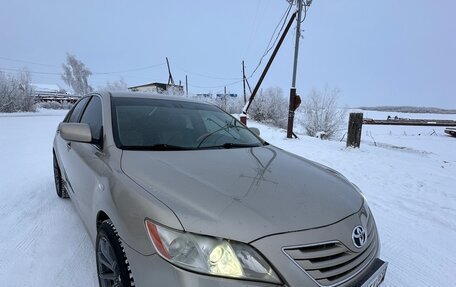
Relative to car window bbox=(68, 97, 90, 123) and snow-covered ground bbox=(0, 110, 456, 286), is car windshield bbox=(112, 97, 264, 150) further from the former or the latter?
snow-covered ground bbox=(0, 110, 456, 286)

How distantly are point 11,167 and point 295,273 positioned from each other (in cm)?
607

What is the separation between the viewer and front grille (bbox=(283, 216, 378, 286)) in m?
1.26

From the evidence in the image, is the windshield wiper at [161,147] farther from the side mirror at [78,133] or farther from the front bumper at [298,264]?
the front bumper at [298,264]

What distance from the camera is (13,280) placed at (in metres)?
2.11

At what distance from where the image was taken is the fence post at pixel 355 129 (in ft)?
27.1

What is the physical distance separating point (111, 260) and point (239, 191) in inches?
32.9

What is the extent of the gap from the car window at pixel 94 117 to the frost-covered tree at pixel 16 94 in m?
28.6

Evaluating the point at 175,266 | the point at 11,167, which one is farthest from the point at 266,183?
the point at 11,167

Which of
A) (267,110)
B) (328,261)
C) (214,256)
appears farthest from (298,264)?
(267,110)

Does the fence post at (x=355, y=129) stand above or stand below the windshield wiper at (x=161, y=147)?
below

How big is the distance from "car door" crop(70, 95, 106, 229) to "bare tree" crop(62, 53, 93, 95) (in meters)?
69.1

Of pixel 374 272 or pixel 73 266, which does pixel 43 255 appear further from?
pixel 374 272

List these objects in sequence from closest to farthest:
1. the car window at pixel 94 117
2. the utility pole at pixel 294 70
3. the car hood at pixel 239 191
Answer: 1. the car hood at pixel 239 191
2. the car window at pixel 94 117
3. the utility pole at pixel 294 70

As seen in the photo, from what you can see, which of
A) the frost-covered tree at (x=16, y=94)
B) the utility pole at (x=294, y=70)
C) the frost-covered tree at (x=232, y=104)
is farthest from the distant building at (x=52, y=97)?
the utility pole at (x=294, y=70)
